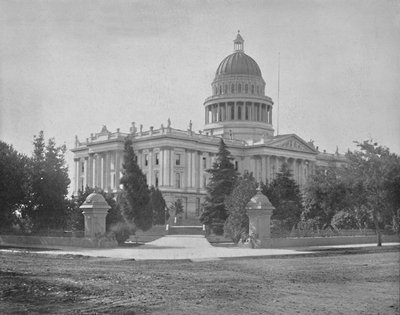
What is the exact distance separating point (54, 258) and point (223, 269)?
7984 mm

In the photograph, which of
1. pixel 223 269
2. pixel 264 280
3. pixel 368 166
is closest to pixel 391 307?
pixel 264 280

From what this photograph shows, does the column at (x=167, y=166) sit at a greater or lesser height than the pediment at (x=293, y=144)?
lesser

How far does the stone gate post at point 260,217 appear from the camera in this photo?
33.8m

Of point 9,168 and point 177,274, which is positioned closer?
point 177,274

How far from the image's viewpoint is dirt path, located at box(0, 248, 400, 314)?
40.5ft

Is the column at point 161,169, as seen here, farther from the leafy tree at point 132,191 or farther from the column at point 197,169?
the leafy tree at point 132,191

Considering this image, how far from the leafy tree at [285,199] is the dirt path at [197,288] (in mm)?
24597

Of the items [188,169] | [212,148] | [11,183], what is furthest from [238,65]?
[11,183]

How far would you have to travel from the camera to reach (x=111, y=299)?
13.3m

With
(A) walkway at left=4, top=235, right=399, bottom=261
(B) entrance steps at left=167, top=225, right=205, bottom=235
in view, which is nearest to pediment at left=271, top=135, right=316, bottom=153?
(B) entrance steps at left=167, top=225, right=205, bottom=235

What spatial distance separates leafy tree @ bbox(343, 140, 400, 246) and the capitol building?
4906 cm

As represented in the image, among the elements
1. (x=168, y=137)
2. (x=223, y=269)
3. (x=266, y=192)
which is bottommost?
(x=223, y=269)

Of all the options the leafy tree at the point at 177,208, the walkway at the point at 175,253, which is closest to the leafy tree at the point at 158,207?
the leafy tree at the point at 177,208

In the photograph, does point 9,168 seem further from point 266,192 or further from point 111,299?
point 111,299
